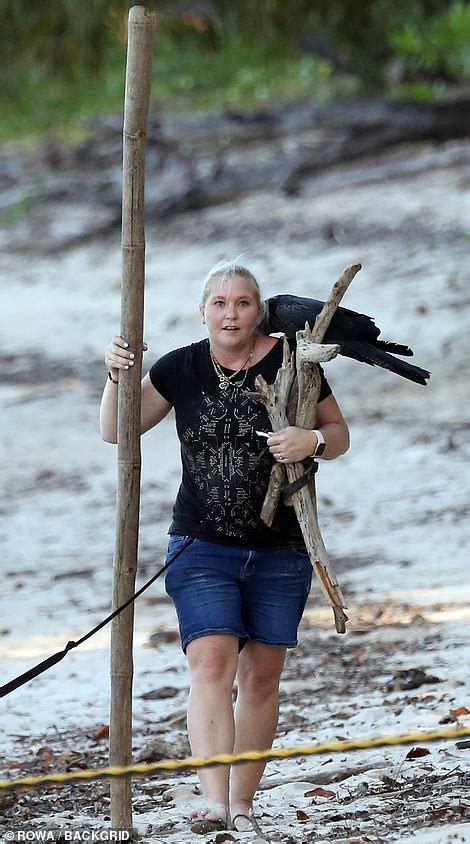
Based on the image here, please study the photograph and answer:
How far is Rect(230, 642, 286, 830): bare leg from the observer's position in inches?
158

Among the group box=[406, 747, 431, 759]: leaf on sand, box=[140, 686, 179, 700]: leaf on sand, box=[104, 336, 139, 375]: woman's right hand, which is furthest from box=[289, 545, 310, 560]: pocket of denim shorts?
box=[140, 686, 179, 700]: leaf on sand

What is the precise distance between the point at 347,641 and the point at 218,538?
8.06ft

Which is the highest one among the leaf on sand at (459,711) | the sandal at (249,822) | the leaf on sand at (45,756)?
the leaf on sand at (459,711)

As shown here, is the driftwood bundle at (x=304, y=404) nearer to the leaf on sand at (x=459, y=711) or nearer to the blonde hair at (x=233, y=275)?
the blonde hair at (x=233, y=275)

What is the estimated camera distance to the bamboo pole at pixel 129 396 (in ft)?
12.5

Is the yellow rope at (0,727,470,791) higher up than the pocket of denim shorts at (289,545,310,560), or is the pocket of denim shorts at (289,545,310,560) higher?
the pocket of denim shorts at (289,545,310,560)

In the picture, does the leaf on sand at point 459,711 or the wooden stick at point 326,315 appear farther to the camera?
the leaf on sand at point 459,711

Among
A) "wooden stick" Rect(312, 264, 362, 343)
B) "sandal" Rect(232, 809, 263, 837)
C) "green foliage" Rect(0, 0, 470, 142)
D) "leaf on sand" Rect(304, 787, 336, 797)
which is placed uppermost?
"green foliage" Rect(0, 0, 470, 142)

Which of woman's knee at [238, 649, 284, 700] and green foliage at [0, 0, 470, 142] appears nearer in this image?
woman's knee at [238, 649, 284, 700]

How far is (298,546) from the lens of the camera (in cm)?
398

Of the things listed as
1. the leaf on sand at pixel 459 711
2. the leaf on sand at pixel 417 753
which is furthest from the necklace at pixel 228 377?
the leaf on sand at pixel 459 711

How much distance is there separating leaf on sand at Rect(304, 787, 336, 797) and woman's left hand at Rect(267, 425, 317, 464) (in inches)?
44.5

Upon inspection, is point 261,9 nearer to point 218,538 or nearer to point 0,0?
point 0,0

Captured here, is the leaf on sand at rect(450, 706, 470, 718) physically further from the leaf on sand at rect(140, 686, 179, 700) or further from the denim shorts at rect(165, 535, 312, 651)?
the leaf on sand at rect(140, 686, 179, 700)
